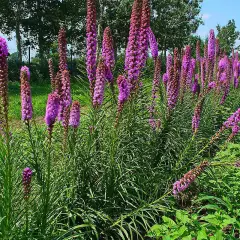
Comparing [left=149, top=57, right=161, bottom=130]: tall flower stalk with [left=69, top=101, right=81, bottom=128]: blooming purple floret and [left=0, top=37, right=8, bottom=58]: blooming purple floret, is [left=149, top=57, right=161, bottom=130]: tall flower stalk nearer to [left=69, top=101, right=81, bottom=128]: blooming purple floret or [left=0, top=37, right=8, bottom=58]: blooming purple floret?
[left=69, top=101, right=81, bottom=128]: blooming purple floret

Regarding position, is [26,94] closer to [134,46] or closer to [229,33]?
[134,46]

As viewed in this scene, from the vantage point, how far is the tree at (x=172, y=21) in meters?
30.2

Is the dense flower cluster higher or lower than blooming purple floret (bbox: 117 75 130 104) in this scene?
lower

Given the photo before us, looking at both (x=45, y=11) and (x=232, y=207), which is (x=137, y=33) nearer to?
(x=232, y=207)

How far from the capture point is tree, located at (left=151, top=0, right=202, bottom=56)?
30172 millimetres

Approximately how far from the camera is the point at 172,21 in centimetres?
3100

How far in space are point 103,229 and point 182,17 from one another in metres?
30.9

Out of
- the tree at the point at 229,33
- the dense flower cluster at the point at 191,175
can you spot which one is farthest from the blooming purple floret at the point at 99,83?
the tree at the point at 229,33

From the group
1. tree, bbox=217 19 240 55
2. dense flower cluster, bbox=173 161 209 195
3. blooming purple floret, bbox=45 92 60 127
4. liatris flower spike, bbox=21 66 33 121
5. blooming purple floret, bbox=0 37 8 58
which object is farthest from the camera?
tree, bbox=217 19 240 55

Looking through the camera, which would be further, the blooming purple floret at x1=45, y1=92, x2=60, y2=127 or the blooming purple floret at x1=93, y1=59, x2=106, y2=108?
the blooming purple floret at x1=93, y1=59, x2=106, y2=108

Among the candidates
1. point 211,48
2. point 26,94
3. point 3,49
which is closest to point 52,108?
point 26,94

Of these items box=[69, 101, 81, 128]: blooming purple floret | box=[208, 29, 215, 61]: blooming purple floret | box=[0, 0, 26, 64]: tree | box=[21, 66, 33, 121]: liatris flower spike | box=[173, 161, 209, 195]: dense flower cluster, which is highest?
box=[0, 0, 26, 64]: tree

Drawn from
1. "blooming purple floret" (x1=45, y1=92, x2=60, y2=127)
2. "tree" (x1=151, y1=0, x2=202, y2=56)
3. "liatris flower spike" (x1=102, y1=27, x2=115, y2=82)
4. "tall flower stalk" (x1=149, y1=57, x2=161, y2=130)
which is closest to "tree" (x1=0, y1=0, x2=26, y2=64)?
"tree" (x1=151, y1=0, x2=202, y2=56)

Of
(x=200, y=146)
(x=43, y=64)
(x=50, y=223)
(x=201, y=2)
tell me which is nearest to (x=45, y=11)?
(x=43, y=64)
